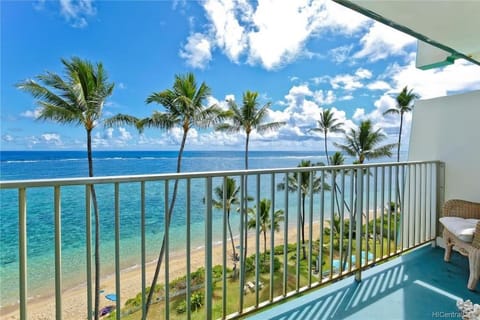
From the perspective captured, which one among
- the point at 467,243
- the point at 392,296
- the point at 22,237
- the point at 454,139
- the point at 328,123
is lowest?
the point at 392,296

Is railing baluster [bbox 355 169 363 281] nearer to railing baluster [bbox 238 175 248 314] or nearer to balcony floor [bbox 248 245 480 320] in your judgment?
balcony floor [bbox 248 245 480 320]

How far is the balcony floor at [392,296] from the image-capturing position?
1.70 m

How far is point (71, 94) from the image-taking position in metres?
10.1

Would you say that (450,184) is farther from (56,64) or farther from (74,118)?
(56,64)

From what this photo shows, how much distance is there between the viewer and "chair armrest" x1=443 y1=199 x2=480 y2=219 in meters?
2.46

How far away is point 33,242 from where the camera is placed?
7.86 m

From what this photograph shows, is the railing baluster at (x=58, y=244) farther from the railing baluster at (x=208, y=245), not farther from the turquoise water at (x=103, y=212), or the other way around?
the turquoise water at (x=103, y=212)

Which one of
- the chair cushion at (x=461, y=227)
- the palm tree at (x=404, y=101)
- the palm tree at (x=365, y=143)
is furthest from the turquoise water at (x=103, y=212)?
the palm tree at (x=404, y=101)

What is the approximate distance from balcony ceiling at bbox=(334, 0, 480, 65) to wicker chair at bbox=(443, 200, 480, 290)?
1511 mm

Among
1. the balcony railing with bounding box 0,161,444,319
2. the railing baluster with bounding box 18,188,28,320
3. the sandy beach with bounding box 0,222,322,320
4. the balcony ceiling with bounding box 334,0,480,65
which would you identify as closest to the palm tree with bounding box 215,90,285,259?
the sandy beach with bounding box 0,222,322,320

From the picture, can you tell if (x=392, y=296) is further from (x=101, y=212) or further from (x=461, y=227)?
(x=101, y=212)

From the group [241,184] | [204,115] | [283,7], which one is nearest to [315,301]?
[241,184]

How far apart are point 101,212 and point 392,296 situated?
27.1 feet

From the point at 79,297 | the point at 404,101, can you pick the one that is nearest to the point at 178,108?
the point at 79,297
